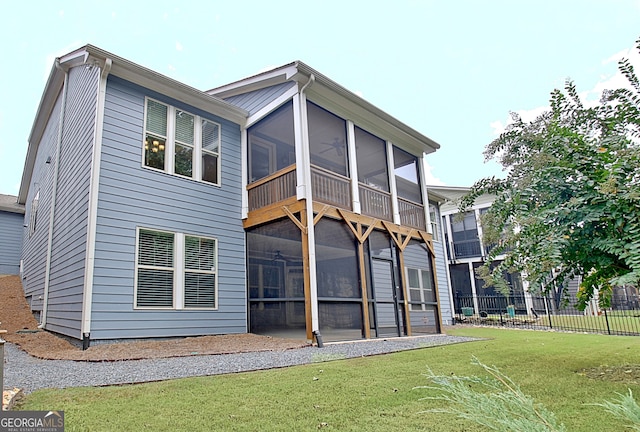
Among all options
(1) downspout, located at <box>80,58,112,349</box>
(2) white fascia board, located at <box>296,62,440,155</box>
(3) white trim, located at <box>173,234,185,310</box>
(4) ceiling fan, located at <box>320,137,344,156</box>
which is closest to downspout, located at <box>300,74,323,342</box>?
(2) white fascia board, located at <box>296,62,440,155</box>

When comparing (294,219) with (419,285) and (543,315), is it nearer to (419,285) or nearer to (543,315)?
(419,285)

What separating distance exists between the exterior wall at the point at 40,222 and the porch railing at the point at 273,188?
5.44 meters

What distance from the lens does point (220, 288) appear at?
8039 mm

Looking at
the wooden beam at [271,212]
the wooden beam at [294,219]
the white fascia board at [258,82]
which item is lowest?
the wooden beam at [294,219]

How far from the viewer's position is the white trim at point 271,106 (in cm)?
796

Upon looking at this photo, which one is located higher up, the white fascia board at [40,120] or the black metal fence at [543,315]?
the white fascia board at [40,120]

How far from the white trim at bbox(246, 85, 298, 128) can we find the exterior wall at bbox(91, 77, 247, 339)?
1.89 feet

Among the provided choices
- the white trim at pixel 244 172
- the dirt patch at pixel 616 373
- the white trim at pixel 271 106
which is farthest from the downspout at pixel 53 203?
the dirt patch at pixel 616 373

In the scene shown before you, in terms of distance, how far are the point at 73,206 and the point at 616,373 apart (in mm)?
9078

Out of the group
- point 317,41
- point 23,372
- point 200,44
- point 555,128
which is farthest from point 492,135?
point 200,44

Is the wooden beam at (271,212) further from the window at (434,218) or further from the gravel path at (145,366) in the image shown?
the window at (434,218)

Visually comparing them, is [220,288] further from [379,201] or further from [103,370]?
[379,201]

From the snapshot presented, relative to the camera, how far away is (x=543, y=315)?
16531 millimetres

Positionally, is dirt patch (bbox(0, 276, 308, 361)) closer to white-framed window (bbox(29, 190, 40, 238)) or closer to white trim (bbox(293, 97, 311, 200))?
white trim (bbox(293, 97, 311, 200))
